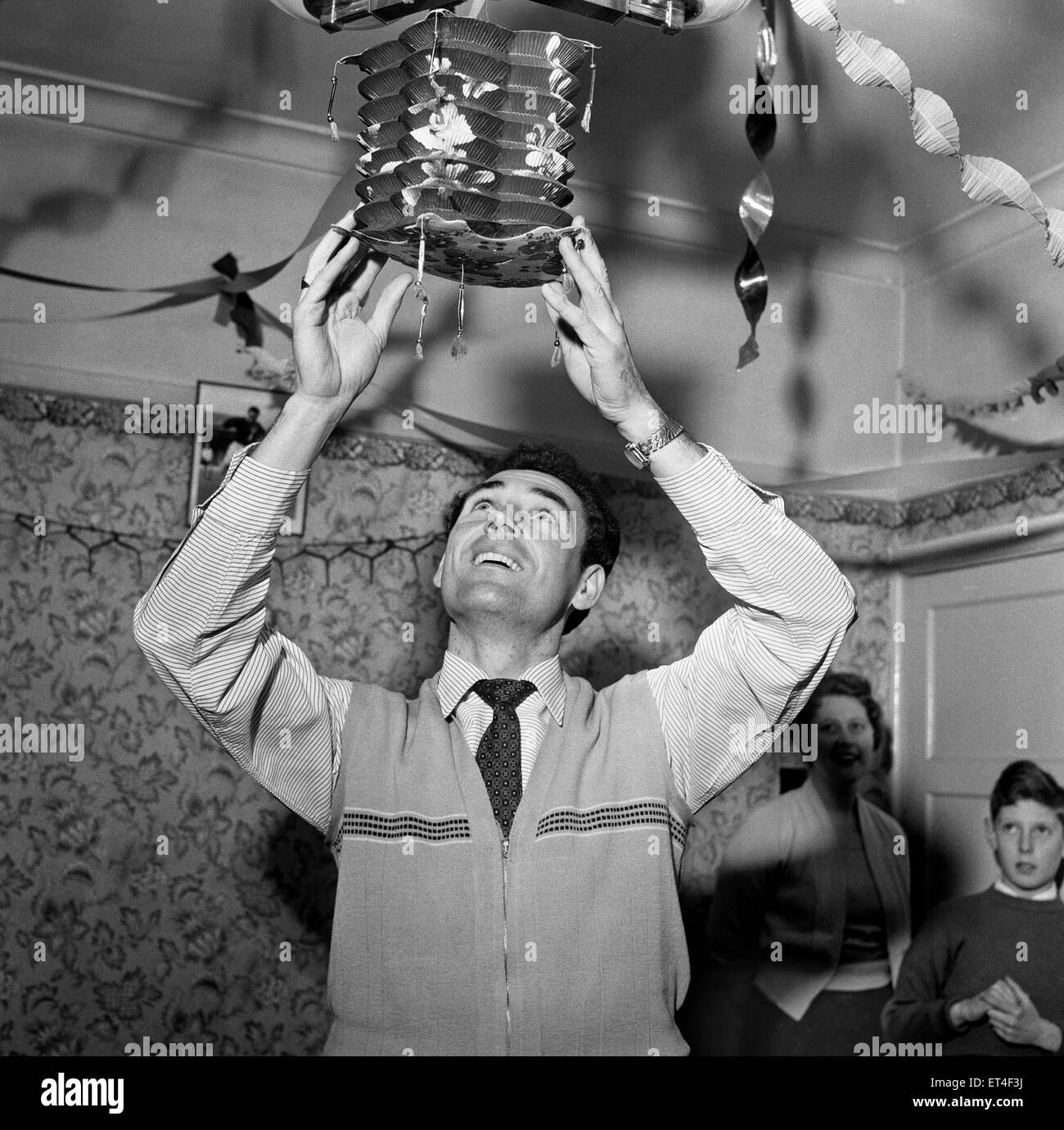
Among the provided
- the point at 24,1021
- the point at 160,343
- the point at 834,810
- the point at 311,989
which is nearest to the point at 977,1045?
the point at 834,810

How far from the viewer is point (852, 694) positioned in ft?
13.2

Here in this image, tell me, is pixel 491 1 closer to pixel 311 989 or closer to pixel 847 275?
pixel 847 275

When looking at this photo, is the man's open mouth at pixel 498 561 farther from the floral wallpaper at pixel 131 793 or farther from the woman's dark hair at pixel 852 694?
the woman's dark hair at pixel 852 694

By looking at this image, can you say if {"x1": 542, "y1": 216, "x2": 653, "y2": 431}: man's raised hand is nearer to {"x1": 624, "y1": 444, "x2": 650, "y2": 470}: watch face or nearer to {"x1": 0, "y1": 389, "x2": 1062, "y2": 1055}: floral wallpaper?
{"x1": 624, "y1": 444, "x2": 650, "y2": 470}: watch face

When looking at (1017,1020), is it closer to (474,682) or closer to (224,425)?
(474,682)

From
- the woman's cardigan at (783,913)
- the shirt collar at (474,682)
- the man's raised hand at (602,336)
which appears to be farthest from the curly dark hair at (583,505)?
the woman's cardigan at (783,913)

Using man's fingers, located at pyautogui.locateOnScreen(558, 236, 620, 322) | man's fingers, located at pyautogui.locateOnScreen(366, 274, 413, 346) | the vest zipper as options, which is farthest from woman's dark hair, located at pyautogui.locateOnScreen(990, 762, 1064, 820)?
man's fingers, located at pyautogui.locateOnScreen(366, 274, 413, 346)

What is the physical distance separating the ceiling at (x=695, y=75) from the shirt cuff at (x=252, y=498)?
166 centimetres

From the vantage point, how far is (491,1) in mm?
2850

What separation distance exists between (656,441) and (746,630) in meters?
0.29

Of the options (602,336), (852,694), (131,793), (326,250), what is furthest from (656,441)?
(852,694)

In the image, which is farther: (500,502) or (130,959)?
(130,959)

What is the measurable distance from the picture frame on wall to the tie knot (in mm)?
1602

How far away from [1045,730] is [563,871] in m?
2.29
